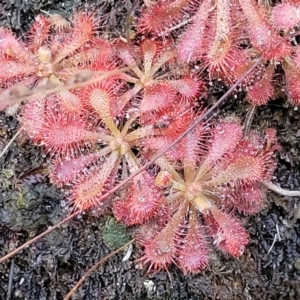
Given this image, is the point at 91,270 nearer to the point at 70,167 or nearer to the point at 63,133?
the point at 70,167

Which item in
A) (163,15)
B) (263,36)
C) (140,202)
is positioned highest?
(163,15)

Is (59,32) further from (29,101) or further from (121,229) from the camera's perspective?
(121,229)

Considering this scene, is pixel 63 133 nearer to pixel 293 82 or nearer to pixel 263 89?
pixel 263 89

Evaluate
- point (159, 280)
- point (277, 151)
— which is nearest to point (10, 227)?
point (159, 280)

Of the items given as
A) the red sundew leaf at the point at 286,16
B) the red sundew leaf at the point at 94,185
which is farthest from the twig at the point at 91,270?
the red sundew leaf at the point at 286,16

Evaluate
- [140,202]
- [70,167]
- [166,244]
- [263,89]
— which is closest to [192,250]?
[166,244]

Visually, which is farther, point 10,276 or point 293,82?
point 10,276

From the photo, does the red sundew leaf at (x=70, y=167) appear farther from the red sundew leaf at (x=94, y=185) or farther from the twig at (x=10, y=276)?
the twig at (x=10, y=276)

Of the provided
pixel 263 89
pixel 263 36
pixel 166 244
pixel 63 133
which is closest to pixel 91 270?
→ pixel 166 244

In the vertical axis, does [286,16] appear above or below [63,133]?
above
